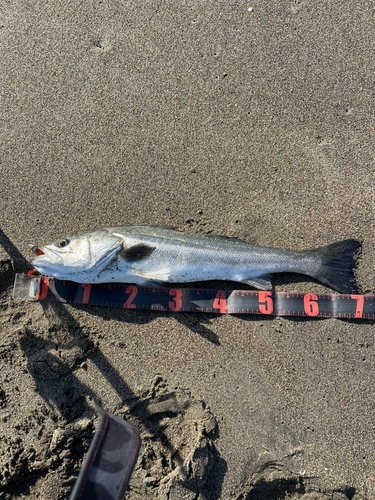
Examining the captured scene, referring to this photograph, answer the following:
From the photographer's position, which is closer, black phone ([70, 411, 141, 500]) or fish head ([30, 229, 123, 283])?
black phone ([70, 411, 141, 500])

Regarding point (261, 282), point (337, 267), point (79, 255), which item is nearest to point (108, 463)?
point (79, 255)

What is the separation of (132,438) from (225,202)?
2811mm

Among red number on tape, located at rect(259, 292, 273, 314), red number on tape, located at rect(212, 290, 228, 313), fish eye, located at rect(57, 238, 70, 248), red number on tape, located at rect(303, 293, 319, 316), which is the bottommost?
red number on tape, located at rect(303, 293, 319, 316)

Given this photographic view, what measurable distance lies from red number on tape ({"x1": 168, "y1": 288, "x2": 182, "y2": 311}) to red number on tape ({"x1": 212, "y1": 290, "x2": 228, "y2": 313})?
1.42 ft

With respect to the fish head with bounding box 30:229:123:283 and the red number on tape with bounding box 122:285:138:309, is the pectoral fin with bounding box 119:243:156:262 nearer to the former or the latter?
the fish head with bounding box 30:229:123:283

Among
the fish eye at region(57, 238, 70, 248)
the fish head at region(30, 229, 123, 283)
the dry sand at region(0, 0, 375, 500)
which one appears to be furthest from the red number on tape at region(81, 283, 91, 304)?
the fish eye at region(57, 238, 70, 248)

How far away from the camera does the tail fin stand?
3.71 meters

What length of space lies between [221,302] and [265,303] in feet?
1.82

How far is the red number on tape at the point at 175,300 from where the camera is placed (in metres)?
3.71

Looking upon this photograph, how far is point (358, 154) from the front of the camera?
397 cm

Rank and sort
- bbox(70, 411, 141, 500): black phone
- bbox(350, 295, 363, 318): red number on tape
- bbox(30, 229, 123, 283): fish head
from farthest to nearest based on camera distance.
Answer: bbox(350, 295, 363, 318): red number on tape → bbox(30, 229, 123, 283): fish head → bbox(70, 411, 141, 500): black phone

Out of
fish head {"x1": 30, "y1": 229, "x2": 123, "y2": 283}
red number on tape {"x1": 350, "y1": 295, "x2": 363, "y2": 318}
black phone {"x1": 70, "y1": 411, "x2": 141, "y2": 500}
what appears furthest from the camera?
red number on tape {"x1": 350, "y1": 295, "x2": 363, "y2": 318}

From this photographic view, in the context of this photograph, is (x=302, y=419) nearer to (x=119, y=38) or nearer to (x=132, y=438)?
(x=132, y=438)

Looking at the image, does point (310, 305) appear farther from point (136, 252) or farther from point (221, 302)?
point (136, 252)
